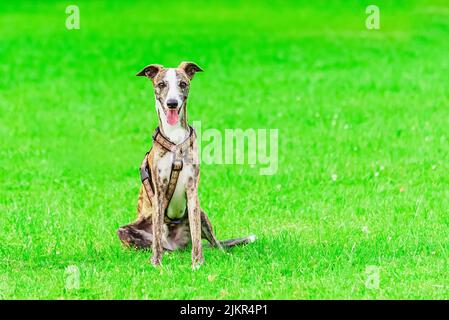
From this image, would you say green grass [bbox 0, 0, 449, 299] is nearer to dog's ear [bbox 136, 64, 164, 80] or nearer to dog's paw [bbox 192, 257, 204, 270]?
dog's paw [bbox 192, 257, 204, 270]

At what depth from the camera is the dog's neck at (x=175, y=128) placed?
8.95m

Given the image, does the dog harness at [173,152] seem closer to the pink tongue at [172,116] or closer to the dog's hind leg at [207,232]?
the pink tongue at [172,116]

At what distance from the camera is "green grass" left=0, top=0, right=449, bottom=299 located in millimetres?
8969

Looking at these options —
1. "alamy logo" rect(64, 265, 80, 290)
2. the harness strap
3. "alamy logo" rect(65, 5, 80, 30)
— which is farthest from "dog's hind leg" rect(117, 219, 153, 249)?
"alamy logo" rect(65, 5, 80, 30)

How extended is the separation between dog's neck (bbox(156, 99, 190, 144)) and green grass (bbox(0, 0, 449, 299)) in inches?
44.0

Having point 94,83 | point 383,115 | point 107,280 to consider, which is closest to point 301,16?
point 94,83

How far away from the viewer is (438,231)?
10352 millimetres

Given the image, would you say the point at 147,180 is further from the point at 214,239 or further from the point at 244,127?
the point at 244,127

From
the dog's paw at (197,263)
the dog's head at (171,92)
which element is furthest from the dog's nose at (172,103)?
the dog's paw at (197,263)

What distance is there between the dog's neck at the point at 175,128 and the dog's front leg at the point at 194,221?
38 cm

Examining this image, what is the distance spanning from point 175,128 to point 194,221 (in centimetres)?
84

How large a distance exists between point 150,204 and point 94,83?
10936 mm

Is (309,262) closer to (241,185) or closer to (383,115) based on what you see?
(241,185)

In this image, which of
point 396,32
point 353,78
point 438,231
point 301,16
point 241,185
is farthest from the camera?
point 301,16
